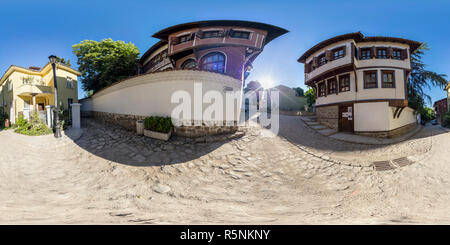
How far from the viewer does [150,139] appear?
7168mm

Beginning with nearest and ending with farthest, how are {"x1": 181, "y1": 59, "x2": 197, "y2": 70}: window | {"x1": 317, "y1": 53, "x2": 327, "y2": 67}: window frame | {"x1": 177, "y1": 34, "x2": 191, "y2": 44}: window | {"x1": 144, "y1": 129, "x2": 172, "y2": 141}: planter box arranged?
{"x1": 144, "y1": 129, "x2": 172, "y2": 141}: planter box
{"x1": 177, "y1": 34, "x2": 191, "y2": 44}: window
{"x1": 317, "y1": 53, "x2": 327, "y2": 67}: window frame
{"x1": 181, "y1": 59, "x2": 197, "y2": 70}: window

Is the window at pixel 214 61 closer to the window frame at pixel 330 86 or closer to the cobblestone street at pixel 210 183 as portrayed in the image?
the cobblestone street at pixel 210 183

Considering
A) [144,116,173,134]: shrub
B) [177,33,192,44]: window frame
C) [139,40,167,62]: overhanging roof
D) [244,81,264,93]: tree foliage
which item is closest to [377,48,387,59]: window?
[244,81,264,93]: tree foliage

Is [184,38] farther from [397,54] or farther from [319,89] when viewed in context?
[397,54]

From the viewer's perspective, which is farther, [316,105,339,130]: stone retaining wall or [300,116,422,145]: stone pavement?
[316,105,339,130]: stone retaining wall

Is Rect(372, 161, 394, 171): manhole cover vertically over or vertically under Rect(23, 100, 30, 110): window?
under

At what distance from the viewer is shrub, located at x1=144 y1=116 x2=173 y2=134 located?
23.3 ft

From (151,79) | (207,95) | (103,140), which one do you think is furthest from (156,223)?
(151,79)

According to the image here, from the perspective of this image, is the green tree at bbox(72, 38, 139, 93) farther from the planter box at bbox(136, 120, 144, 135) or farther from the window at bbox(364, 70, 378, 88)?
the window at bbox(364, 70, 378, 88)

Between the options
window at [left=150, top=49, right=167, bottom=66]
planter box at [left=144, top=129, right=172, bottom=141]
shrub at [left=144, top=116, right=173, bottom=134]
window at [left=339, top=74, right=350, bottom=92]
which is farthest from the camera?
window at [left=150, top=49, right=167, bottom=66]

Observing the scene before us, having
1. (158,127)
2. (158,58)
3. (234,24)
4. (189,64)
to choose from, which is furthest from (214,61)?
(158,127)

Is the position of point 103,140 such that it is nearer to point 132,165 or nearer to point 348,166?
point 132,165

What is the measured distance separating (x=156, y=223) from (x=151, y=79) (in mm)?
6962

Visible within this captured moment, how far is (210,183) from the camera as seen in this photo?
14.5 ft
